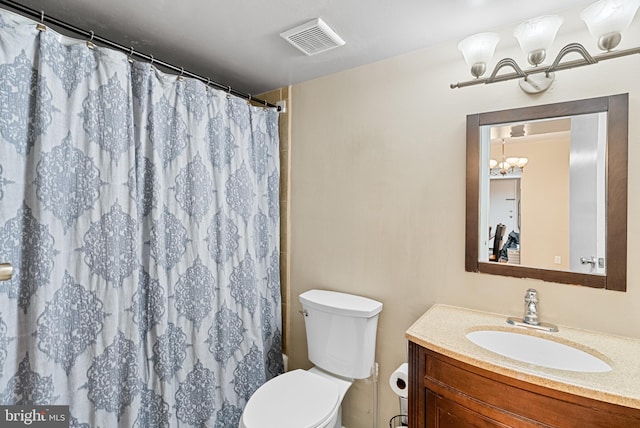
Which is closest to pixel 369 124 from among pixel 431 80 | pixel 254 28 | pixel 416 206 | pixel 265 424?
pixel 431 80

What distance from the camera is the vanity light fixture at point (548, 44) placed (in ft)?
3.55

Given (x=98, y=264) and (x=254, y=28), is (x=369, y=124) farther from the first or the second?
(x=98, y=264)

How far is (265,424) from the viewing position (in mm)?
1311

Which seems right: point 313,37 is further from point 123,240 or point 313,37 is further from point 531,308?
point 531,308

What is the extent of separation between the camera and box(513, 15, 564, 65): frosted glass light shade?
1190 mm

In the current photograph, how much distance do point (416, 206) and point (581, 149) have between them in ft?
2.37

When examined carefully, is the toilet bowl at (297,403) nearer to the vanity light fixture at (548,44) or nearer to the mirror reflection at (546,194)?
the mirror reflection at (546,194)

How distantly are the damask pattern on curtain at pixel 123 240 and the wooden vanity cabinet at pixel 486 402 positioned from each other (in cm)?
111

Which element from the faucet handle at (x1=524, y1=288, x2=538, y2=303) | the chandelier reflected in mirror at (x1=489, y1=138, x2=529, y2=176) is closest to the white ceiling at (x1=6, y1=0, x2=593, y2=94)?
the chandelier reflected in mirror at (x1=489, y1=138, x2=529, y2=176)

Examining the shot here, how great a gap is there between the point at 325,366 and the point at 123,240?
4.15 ft

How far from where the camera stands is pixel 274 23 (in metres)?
1.45
